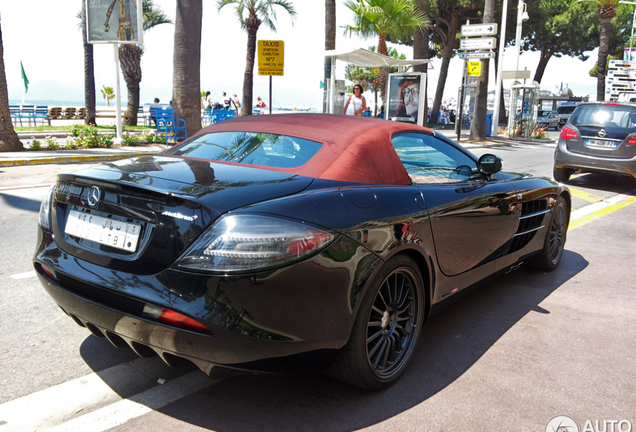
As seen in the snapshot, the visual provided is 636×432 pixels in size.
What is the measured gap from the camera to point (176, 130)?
52.8 feet

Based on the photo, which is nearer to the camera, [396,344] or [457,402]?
[457,402]

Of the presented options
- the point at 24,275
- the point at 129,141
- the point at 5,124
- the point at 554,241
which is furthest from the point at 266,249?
the point at 129,141

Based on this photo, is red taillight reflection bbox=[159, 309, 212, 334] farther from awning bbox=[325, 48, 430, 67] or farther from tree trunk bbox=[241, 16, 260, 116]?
tree trunk bbox=[241, 16, 260, 116]

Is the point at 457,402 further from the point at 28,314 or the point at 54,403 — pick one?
the point at 28,314

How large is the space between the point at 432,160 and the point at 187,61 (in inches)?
513

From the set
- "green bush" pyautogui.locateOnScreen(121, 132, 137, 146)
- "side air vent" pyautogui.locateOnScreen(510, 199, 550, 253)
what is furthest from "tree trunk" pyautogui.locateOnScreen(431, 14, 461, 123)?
"side air vent" pyautogui.locateOnScreen(510, 199, 550, 253)

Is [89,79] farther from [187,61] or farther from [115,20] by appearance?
[187,61]

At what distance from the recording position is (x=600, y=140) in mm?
10703

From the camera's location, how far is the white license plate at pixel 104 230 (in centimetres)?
243

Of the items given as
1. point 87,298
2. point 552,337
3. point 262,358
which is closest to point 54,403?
point 87,298

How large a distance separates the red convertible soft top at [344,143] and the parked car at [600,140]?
8.52 meters

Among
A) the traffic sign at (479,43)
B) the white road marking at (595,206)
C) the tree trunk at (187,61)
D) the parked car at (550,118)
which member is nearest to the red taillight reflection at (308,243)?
the white road marking at (595,206)

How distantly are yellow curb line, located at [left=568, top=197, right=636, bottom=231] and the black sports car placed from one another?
4789 mm

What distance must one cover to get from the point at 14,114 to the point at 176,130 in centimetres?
1549
